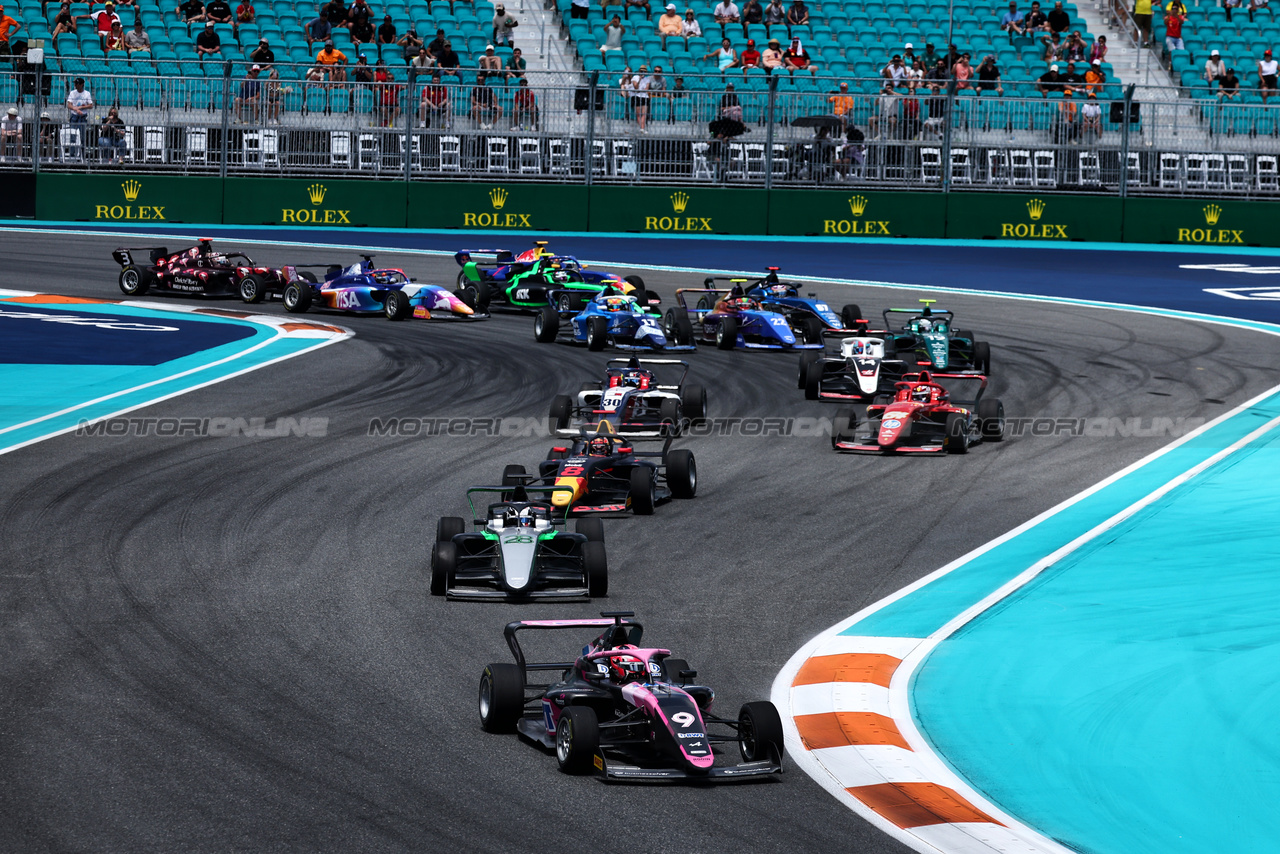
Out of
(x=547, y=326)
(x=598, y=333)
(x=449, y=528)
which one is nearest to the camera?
(x=449, y=528)

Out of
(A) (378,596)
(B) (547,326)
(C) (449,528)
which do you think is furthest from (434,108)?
(A) (378,596)

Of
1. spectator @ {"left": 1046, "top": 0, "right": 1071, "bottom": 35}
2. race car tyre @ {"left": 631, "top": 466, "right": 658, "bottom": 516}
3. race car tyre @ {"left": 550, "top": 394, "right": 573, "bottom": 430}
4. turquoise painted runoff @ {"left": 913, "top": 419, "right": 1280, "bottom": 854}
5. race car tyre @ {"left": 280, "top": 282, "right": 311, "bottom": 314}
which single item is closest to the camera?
turquoise painted runoff @ {"left": 913, "top": 419, "right": 1280, "bottom": 854}

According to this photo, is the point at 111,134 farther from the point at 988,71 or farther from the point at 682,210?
the point at 988,71

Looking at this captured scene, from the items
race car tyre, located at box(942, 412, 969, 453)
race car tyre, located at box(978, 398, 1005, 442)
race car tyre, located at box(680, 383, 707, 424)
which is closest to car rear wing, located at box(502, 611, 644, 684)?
race car tyre, located at box(942, 412, 969, 453)

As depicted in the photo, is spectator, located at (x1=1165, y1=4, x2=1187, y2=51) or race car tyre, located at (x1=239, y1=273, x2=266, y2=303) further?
spectator, located at (x1=1165, y1=4, x2=1187, y2=51)

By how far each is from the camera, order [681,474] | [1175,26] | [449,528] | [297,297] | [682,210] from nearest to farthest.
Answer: [449,528] < [681,474] < [297,297] < [682,210] < [1175,26]

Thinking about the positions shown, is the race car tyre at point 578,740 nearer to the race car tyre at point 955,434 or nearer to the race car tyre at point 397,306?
the race car tyre at point 955,434

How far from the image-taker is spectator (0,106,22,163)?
33.8 metres

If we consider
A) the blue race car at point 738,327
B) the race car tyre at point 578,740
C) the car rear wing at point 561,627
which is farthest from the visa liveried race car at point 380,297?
the race car tyre at point 578,740

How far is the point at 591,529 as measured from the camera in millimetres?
10992

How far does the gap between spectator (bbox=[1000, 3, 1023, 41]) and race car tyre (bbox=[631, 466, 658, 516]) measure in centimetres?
3159

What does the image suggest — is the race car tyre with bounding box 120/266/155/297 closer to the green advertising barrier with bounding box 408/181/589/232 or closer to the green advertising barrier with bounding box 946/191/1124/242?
the green advertising barrier with bounding box 408/181/589/232

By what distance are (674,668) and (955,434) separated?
8268 mm

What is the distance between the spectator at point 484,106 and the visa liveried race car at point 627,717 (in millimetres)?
27624
